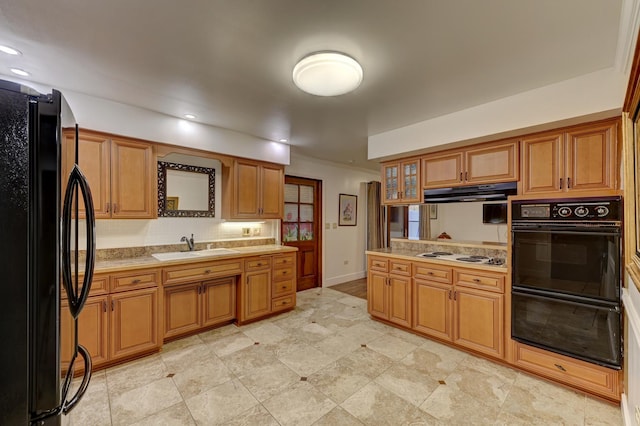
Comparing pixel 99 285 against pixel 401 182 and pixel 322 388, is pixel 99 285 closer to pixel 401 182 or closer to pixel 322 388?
pixel 322 388

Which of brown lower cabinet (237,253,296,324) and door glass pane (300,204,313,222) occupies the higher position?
door glass pane (300,204,313,222)

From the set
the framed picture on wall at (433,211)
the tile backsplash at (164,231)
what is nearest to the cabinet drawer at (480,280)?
the framed picture on wall at (433,211)

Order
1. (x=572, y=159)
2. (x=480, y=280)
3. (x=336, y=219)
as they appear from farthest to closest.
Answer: (x=336, y=219), (x=480, y=280), (x=572, y=159)

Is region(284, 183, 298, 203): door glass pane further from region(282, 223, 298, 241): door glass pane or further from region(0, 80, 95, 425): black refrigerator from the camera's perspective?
region(0, 80, 95, 425): black refrigerator

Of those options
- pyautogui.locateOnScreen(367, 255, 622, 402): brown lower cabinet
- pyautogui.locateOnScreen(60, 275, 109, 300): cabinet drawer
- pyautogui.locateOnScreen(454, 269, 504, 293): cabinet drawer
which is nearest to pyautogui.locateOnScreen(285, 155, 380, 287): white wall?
pyautogui.locateOnScreen(367, 255, 622, 402): brown lower cabinet

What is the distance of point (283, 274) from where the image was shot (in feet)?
12.5

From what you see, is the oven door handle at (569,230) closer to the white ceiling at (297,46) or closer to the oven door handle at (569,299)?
the oven door handle at (569,299)

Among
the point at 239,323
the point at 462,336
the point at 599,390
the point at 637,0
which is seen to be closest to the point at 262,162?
the point at 239,323

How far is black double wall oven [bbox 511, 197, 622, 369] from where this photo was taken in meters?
2.01

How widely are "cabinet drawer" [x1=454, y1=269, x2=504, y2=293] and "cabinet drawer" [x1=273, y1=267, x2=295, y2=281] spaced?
214 centimetres

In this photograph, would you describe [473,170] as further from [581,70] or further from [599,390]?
[599,390]

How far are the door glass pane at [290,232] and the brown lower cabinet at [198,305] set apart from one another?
4.88ft

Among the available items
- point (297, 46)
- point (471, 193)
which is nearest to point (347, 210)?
point (471, 193)

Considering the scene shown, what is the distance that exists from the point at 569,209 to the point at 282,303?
10.7 ft
